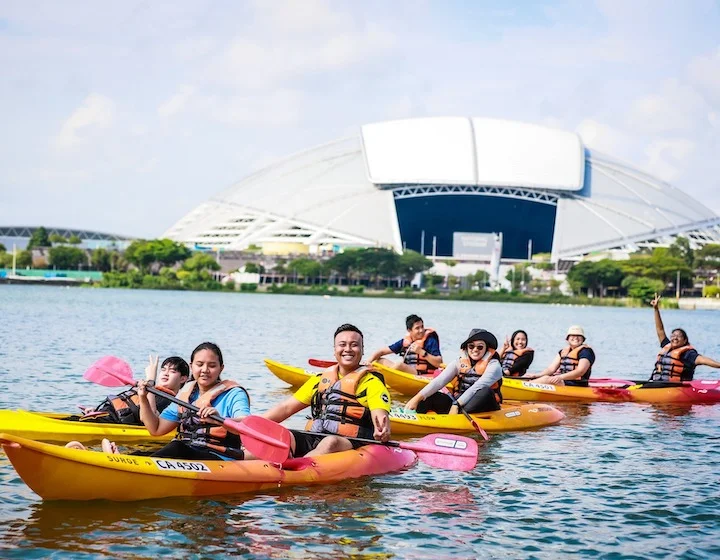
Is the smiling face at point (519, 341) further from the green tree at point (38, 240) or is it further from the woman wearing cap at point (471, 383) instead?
the green tree at point (38, 240)

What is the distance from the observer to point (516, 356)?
1822 cm

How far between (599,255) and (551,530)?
338 feet

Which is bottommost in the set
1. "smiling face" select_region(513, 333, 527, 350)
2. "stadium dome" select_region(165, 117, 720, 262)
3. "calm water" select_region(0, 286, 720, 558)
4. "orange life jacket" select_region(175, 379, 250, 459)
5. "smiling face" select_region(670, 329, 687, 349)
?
"calm water" select_region(0, 286, 720, 558)

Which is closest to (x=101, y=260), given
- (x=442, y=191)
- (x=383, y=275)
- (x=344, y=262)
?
(x=344, y=262)

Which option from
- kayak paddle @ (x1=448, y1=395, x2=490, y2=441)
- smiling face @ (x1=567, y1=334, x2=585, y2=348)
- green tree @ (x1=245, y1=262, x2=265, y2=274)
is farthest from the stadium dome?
kayak paddle @ (x1=448, y1=395, x2=490, y2=441)

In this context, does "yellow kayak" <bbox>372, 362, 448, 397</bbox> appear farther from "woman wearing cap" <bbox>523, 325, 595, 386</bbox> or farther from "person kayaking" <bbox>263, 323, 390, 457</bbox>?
"person kayaking" <bbox>263, 323, 390, 457</bbox>

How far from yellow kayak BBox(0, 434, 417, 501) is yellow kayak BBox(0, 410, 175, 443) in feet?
8.16

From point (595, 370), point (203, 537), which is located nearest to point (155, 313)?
point (595, 370)

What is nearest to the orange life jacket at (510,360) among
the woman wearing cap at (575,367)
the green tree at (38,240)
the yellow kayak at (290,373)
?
the woman wearing cap at (575,367)

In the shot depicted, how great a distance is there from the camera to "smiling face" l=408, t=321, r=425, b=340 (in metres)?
16.8

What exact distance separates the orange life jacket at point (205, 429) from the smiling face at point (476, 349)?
4146 millimetres

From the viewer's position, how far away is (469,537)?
28.6ft

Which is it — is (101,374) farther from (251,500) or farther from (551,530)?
(551,530)

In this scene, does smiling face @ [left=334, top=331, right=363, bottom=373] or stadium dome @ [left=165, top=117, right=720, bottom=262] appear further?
stadium dome @ [left=165, top=117, right=720, bottom=262]
